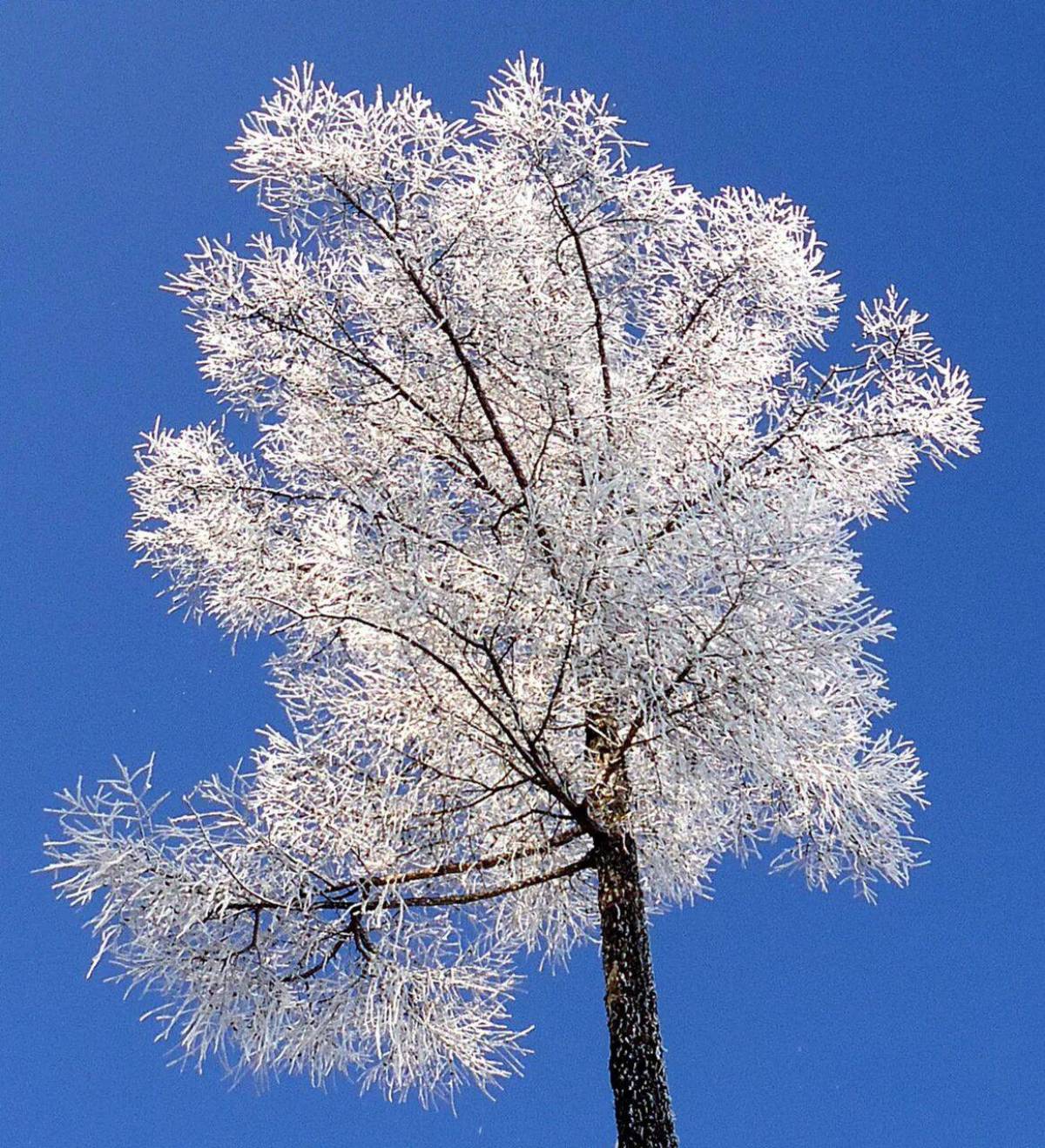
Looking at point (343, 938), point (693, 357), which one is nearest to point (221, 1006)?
point (343, 938)

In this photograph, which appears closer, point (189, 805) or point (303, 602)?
point (189, 805)

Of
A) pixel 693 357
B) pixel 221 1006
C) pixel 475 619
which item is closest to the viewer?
pixel 475 619

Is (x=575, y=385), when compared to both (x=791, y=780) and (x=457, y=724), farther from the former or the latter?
(x=791, y=780)
